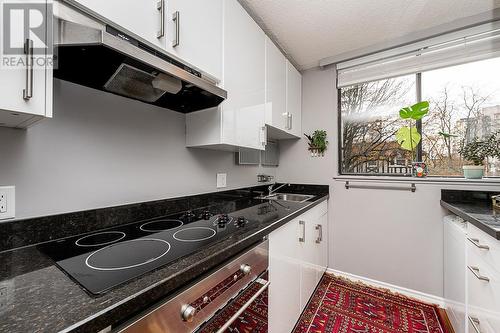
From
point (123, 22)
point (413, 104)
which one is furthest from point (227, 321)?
point (413, 104)

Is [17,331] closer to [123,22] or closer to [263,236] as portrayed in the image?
[263,236]

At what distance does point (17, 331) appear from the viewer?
1.23ft

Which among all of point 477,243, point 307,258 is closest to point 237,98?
point 307,258

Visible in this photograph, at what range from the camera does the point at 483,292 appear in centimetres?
107

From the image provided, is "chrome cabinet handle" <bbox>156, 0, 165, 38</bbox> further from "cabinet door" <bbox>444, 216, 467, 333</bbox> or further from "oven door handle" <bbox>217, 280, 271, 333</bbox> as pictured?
"cabinet door" <bbox>444, 216, 467, 333</bbox>

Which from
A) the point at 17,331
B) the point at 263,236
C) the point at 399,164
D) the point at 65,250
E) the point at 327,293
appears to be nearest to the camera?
the point at 17,331

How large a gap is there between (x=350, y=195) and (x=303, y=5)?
1809 mm

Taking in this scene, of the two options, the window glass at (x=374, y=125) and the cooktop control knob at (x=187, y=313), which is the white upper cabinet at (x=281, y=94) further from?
the cooktop control knob at (x=187, y=313)

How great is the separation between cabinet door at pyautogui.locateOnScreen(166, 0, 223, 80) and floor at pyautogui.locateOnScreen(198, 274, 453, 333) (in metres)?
1.89

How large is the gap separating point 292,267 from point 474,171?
172cm

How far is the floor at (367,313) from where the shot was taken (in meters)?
1.59

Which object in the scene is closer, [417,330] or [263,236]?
[263,236]

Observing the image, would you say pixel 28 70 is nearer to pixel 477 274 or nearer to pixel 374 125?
pixel 477 274

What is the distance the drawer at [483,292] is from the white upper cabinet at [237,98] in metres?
1.40
